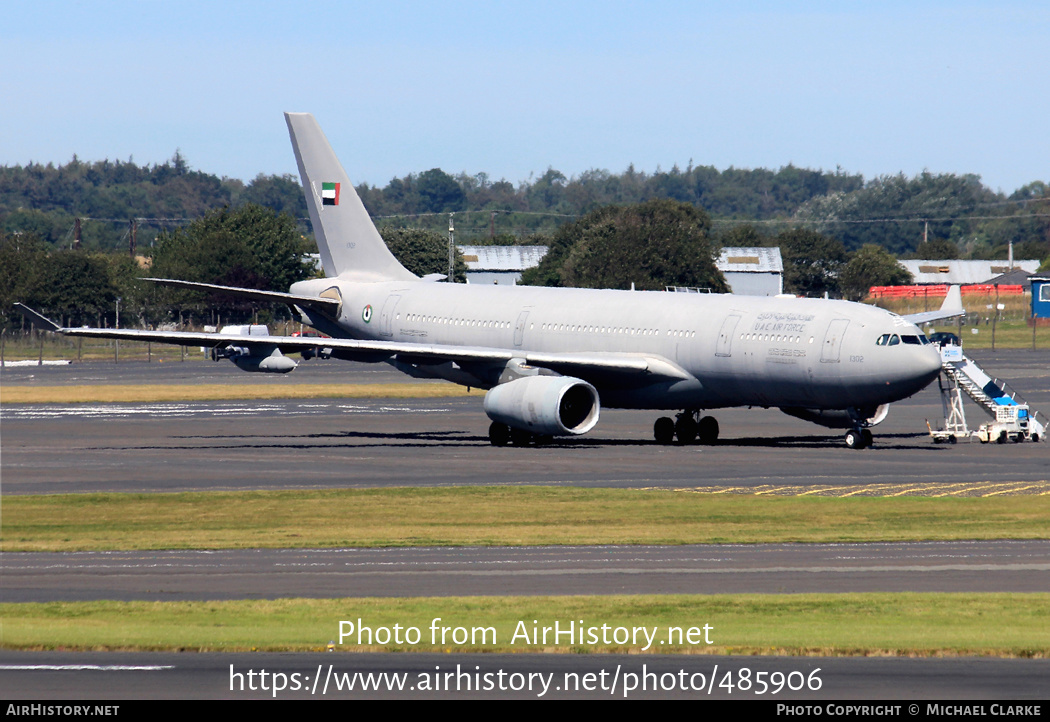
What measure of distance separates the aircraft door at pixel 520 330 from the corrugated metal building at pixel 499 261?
122908mm

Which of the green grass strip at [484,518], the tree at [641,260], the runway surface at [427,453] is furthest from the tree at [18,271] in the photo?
the green grass strip at [484,518]

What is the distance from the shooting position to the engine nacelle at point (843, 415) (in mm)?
44812

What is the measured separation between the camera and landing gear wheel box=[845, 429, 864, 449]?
44.2m

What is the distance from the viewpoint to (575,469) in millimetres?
39031

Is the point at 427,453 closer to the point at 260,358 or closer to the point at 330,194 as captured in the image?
the point at 260,358

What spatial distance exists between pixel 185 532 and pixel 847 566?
39.5ft

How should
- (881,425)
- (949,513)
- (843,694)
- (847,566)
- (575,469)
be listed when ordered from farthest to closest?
(881,425), (575,469), (949,513), (847,566), (843,694)

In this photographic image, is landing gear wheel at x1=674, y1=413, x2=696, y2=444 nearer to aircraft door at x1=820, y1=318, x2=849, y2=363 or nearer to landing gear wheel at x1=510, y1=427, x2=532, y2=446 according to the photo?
landing gear wheel at x1=510, y1=427, x2=532, y2=446

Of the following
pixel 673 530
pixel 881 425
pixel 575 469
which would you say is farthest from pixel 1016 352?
pixel 673 530

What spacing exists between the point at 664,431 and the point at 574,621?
96.8ft

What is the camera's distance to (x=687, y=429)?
155ft

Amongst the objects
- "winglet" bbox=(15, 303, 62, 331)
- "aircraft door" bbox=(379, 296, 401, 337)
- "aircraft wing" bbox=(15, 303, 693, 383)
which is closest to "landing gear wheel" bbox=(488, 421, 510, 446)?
"aircraft wing" bbox=(15, 303, 693, 383)

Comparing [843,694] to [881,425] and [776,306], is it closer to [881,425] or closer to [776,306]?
[776,306]
